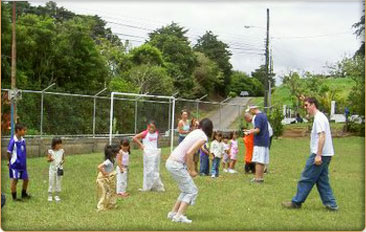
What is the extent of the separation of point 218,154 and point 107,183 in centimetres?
551

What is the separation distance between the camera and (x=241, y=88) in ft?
172

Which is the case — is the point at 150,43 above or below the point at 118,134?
above

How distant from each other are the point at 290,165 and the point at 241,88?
117 feet

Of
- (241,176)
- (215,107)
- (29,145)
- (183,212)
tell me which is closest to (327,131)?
(183,212)

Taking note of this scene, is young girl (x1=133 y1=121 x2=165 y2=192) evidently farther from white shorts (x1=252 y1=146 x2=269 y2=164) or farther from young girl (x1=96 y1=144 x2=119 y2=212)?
white shorts (x1=252 y1=146 x2=269 y2=164)

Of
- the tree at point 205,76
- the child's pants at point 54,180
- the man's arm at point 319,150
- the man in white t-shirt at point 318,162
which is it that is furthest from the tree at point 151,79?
the man's arm at point 319,150

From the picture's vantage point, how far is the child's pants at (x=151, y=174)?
10992 millimetres

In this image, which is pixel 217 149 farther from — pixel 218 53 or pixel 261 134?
pixel 218 53

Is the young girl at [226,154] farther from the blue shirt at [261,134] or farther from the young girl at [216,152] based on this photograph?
the blue shirt at [261,134]

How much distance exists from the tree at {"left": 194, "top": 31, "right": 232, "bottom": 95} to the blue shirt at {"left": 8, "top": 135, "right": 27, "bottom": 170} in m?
33.5

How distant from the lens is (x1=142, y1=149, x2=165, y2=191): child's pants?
11.0 m

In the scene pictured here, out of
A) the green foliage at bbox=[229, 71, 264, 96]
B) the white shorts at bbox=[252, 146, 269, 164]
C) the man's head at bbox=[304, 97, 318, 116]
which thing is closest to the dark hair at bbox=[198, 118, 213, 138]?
the man's head at bbox=[304, 97, 318, 116]

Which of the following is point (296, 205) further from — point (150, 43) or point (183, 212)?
point (150, 43)

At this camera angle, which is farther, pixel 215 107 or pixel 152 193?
pixel 215 107
